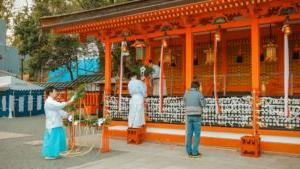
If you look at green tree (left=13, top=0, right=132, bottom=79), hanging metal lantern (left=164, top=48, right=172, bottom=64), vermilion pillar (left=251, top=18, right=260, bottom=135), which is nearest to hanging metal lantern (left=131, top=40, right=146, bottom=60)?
hanging metal lantern (left=164, top=48, right=172, bottom=64)

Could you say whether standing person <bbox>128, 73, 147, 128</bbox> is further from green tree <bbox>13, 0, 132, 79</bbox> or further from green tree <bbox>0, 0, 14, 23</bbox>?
green tree <bbox>0, 0, 14, 23</bbox>

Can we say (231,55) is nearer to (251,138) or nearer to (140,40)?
(140,40)

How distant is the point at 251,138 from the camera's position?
9227 millimetres

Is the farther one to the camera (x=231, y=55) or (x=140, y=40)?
(x=231, y=55)

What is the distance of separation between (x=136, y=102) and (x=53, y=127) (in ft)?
10.6

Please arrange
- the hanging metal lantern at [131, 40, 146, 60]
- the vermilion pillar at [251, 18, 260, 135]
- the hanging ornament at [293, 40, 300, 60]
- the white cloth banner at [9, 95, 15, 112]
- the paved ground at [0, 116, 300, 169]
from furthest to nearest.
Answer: the white cloth banner at [9, 95, 15, 112] < the hanging metal lantern at [131, 40, 146, 60] < the hanging ornament at [293, 40, 300, 60] < the vermilion pillar at [251, 18, 260, 135] < the paved ground at [0, 116, 300, 169]

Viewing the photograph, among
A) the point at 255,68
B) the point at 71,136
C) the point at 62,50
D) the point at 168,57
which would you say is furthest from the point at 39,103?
the point at 255,68

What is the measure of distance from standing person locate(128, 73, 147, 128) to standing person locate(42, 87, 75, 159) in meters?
2.62

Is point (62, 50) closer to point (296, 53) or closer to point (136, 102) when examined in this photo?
point (136, 102)

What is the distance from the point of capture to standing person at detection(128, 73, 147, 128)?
11543 mm

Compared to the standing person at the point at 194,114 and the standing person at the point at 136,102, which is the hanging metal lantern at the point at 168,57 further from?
the standing person at the point at 194,114

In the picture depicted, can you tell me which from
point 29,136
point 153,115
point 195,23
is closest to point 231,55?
point 195,23

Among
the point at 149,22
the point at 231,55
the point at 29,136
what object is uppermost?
the point at 149,22

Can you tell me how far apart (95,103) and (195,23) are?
1078 cm
